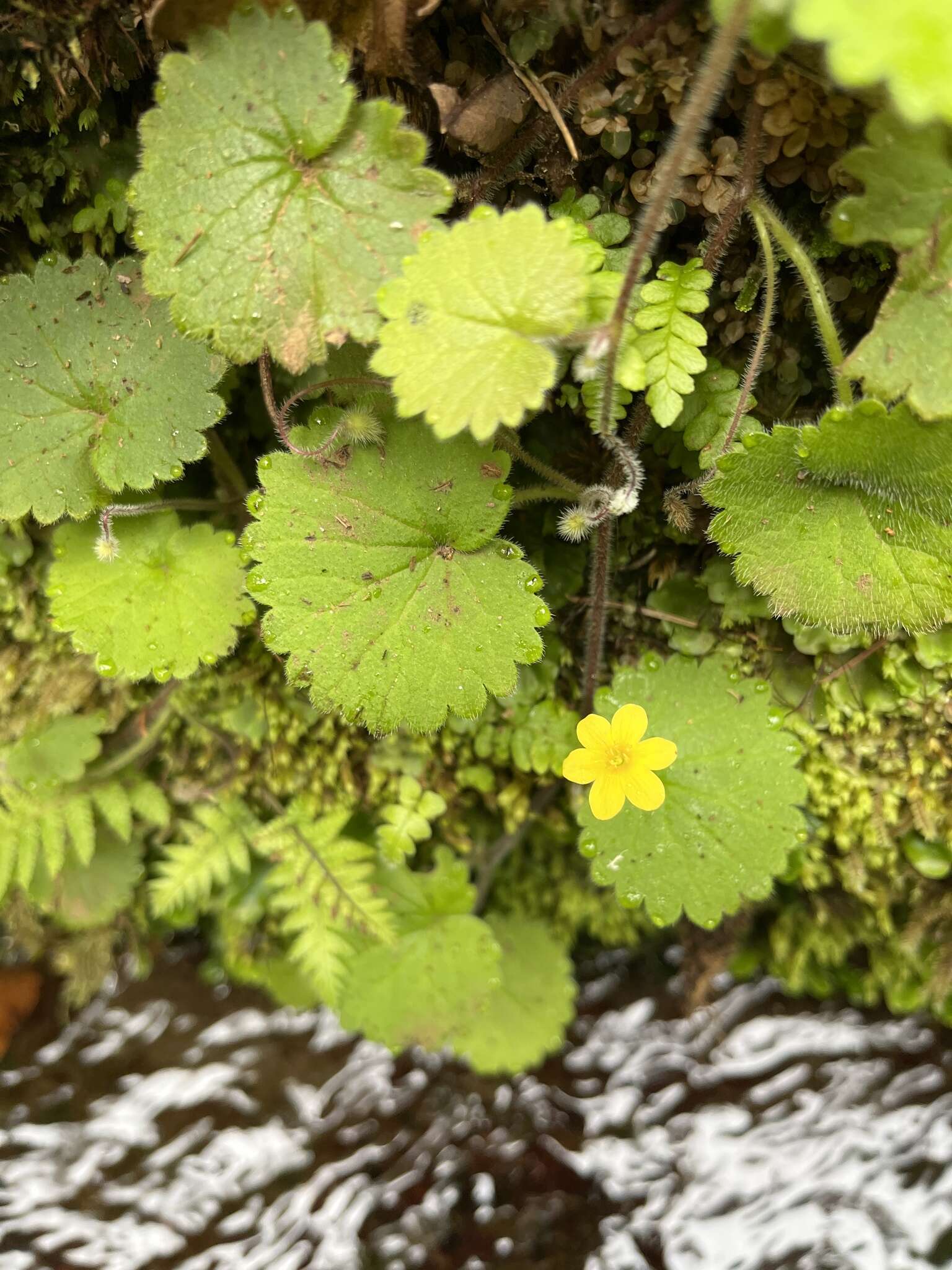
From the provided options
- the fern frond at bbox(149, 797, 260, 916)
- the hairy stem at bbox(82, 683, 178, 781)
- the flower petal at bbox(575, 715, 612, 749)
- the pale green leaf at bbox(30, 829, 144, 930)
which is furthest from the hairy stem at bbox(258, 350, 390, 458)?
the pale green leaf at bbox(30, 829, 144, 930)

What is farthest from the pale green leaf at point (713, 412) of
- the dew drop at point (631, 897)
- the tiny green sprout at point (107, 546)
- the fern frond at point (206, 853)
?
the fern frond at point (206, 853)

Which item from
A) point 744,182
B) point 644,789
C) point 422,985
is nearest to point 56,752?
point 422,985

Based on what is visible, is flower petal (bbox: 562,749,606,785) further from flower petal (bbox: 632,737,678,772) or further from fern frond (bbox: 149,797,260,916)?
fern frond (bbox: 149,797,260,916)

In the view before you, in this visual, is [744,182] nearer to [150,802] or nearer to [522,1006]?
[150,802]

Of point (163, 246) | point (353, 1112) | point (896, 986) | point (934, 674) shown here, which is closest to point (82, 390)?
point (163, 246)

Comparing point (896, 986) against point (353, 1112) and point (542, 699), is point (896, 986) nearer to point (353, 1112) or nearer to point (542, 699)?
point (542, 699)

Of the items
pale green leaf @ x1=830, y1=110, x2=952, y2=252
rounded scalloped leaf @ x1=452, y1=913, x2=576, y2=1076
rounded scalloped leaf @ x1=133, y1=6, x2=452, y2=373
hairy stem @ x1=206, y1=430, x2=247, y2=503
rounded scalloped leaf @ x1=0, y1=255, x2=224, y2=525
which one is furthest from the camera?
rounded scalloped leaf @ x1=452, y1=913, x2=576, y2=1076
